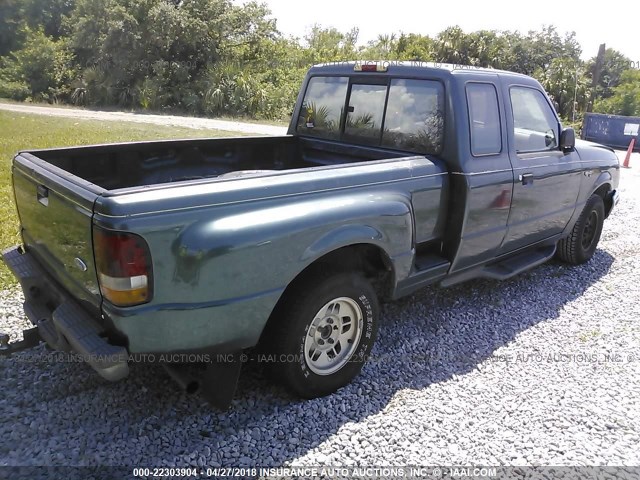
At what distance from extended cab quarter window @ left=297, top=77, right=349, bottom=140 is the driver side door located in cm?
138

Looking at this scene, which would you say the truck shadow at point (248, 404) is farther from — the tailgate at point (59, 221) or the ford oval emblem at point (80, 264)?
the ford oval emblem at point (80, 264)

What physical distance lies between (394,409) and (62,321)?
1.91 meters

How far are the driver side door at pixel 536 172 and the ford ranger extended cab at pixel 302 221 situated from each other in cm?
2

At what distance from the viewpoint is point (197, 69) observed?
85.9 ft

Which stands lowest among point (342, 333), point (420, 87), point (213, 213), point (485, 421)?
point (485, 421)

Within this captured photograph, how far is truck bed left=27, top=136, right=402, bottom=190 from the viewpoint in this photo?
11.8 feet

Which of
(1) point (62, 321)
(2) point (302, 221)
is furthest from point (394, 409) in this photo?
(1) point (62, 321)

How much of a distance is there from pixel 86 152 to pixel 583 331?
4048 millimetres

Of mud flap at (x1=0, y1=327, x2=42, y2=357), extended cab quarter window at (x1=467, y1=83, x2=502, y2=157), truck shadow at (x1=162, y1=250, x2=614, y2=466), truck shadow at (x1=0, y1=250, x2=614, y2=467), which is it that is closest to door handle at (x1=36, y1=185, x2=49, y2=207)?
mud flap at (x1=0, y1=327, x2=42, y2=357)

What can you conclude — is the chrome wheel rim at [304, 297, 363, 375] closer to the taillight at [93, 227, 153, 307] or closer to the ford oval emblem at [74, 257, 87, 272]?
A: the taillight at [93, 227, 153, 307]

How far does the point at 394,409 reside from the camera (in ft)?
10.1

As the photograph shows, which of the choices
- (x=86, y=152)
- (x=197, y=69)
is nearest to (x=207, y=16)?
(x=197, y=69)

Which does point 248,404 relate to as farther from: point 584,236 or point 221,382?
point 584,236

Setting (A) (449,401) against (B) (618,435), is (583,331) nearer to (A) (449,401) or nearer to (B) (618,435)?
(B) (618,435)
